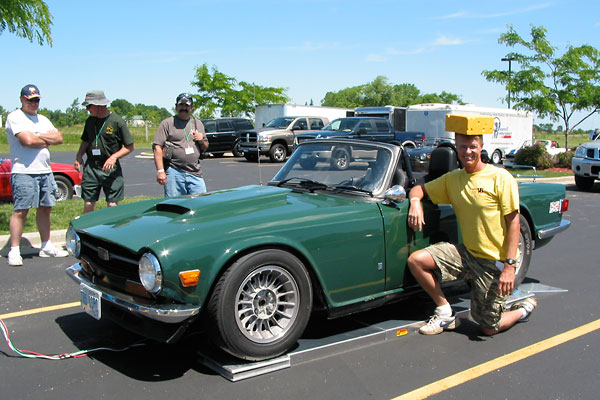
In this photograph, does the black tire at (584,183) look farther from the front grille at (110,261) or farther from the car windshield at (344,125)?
the front grille at (110,261)

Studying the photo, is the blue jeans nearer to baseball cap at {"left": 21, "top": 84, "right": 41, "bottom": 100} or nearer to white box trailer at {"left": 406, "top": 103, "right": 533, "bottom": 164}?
baseball cap at {"left": 21, "top": 84, "right": 41, "bottom": 100}

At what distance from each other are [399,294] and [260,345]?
50.1 inches

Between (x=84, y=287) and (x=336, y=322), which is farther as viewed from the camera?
(x=336, y=322)

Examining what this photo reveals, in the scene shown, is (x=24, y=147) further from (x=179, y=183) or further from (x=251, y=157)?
(x=251, y=157)

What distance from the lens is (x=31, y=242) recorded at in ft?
23.5

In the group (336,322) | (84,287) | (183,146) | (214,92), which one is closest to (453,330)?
(336,322)

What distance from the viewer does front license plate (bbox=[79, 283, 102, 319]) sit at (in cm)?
354

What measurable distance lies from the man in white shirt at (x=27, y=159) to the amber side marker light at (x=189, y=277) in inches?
149

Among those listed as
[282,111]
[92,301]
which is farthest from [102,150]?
[282,111]

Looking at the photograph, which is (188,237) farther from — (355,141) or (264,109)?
(264,109)

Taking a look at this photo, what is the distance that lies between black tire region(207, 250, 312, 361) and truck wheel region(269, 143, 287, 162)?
1935 cm

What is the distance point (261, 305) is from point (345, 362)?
72 centimetres

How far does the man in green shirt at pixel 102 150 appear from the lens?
6.50 metres

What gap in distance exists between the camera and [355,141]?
480 centimetres
